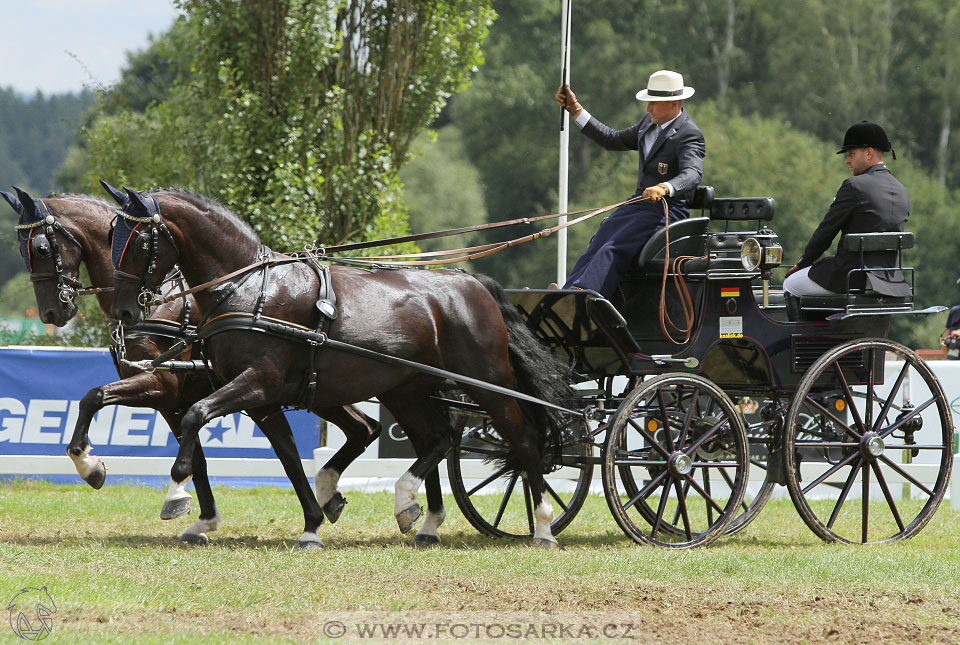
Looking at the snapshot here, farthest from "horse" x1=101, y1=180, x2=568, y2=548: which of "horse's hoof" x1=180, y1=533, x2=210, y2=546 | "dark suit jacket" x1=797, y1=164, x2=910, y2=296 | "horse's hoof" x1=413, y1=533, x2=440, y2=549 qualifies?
"dark suit jacket" x1=797, y1=164, x2=910, y2=296

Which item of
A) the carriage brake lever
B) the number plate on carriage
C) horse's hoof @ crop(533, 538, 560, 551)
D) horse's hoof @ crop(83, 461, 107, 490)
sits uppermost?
the number plate on carriage

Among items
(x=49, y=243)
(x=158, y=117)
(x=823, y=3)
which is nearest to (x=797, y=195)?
(x=823, y=3)

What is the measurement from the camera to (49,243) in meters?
6.77

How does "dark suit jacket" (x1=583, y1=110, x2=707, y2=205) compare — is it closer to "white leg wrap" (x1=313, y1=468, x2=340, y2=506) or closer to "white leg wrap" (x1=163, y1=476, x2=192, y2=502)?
"white leg wrap" (x1=313, y1=468, x2=340, y2=506)

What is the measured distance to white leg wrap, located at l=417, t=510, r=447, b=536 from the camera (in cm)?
691

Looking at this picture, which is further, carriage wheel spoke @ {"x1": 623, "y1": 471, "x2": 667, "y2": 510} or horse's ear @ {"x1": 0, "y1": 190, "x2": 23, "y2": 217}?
horse's ear @ {"x1": 0, "y1": 190, "x2": 23, "y2": 217}

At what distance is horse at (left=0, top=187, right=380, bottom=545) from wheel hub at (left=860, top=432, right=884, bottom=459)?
2.94 m

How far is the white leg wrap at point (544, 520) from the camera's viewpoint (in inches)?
261

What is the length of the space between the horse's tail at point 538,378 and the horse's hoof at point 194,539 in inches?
77.7

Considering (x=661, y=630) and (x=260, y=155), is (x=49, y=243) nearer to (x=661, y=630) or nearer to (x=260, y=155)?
(x=661, y=630)

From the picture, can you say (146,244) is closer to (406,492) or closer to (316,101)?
(406,492)

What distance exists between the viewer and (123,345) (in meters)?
6.92

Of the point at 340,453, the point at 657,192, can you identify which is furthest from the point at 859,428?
the point at 340,453

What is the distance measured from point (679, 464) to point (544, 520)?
84 centimetres
